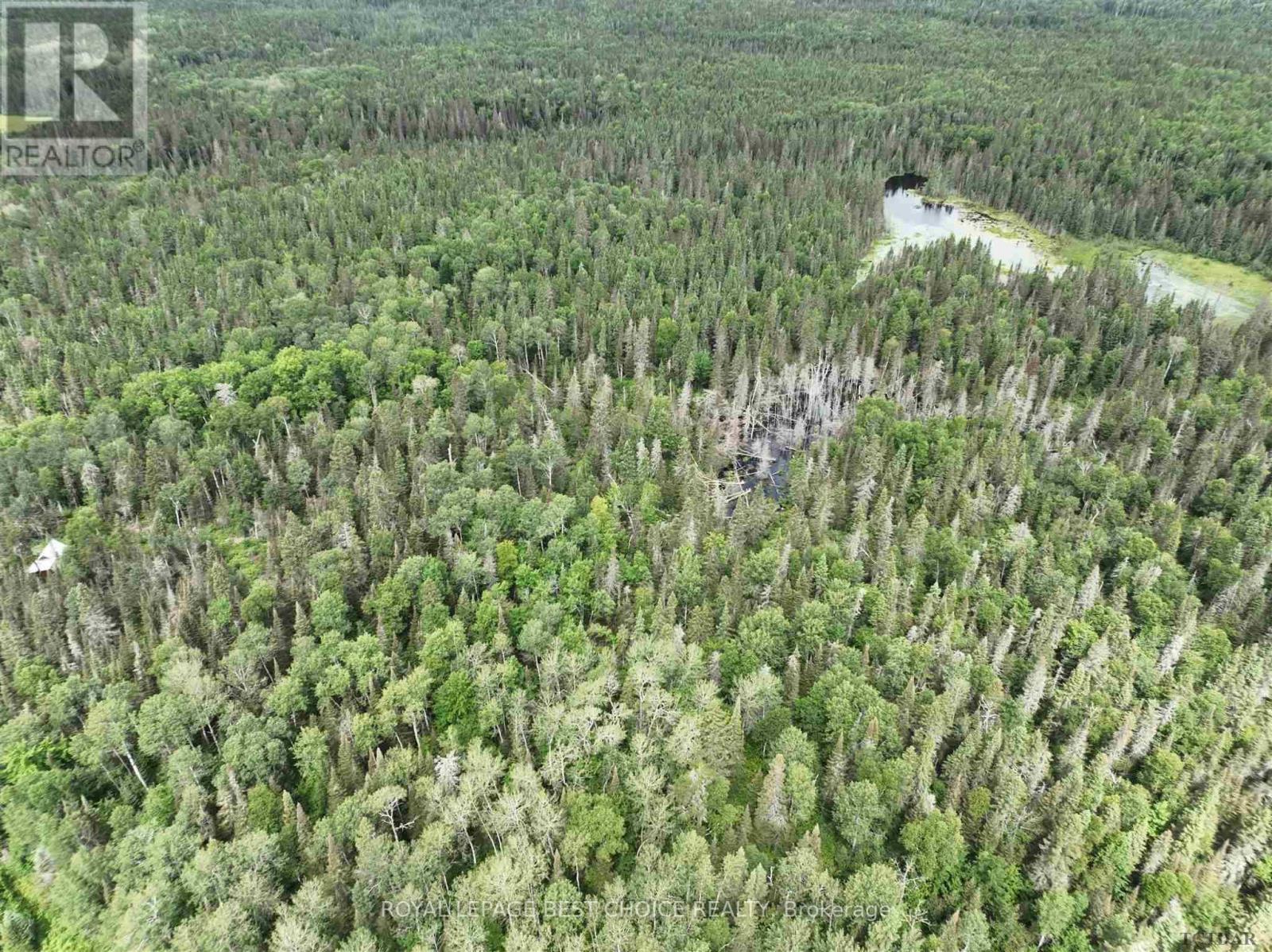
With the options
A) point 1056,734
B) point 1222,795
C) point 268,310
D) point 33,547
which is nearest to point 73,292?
point 268,310

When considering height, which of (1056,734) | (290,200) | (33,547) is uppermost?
(290,200)

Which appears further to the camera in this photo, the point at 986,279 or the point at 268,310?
the point at 986,279

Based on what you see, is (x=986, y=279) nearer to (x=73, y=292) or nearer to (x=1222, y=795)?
(x=1222, y=795)

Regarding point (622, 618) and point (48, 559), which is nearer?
point (622, 618)

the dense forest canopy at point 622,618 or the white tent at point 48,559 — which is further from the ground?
the dense forest canopy at point 622,618

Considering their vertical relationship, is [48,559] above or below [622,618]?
below
